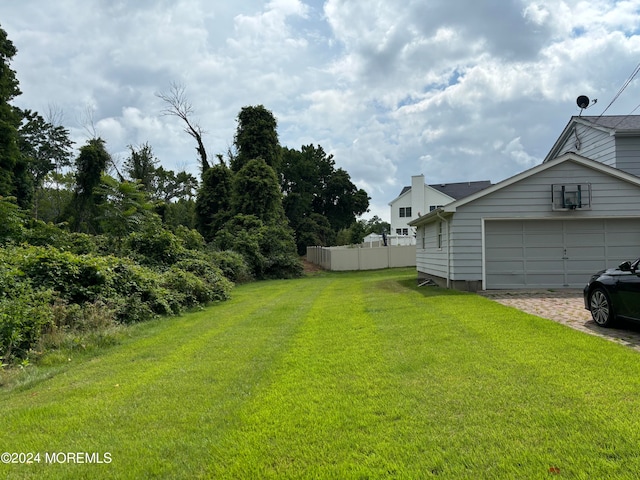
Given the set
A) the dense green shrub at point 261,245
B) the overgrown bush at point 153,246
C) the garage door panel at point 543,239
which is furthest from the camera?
the dense green shrub at point 261,245

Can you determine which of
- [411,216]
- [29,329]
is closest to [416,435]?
[29,329]

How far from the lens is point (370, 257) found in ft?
94.2

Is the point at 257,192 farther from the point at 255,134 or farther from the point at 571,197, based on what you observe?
the point at 571,197

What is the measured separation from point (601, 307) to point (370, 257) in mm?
21759

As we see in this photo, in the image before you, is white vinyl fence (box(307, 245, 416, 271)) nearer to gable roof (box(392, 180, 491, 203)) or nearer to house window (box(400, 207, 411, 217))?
gable roof (box(392, 180, 491, 203))

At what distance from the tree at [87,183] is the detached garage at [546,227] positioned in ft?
85.7

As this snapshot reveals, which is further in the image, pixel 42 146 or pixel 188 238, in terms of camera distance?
pixel 42 146

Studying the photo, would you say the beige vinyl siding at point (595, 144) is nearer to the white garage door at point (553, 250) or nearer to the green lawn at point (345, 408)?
the white garage door at point (553, 250)

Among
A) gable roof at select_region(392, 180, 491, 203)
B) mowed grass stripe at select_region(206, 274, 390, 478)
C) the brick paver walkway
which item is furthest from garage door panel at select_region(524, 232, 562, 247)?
gable roof at select_region(392, 180, 491, 203)

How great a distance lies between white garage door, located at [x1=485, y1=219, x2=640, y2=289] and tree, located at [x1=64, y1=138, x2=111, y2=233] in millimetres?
26732

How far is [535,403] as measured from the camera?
3602 mm

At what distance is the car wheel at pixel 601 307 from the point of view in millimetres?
6773

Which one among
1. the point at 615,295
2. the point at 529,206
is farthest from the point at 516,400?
the point at 529,206

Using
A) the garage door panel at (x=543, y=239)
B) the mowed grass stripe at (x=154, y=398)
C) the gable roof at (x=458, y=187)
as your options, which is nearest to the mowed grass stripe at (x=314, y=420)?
the mowed grass stripe at (x=154, y=398)
